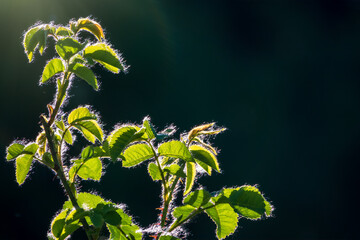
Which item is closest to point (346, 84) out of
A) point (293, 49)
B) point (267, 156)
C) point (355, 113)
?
point (355, 113)

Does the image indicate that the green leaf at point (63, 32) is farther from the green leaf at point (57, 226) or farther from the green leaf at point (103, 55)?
the green leaf at point (57, 226)

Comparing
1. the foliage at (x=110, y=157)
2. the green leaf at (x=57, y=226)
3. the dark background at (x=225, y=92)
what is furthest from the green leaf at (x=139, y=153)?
the dark background at (x=225, y=92)

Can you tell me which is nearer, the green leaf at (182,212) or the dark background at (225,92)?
the green leaf at (182,212)

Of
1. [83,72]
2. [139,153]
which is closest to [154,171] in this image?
[139,153]

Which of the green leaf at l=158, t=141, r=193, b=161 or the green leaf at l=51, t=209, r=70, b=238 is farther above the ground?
the green leaf at l=158, t=141, r=193, b=161

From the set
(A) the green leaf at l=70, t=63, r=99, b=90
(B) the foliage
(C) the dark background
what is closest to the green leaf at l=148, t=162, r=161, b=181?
(B) the foliage

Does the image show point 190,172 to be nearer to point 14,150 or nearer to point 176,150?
point 176,150

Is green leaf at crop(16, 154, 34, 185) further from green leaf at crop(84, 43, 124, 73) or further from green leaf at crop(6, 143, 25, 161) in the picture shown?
green leaf at crop(84, 43, 124, 73)
